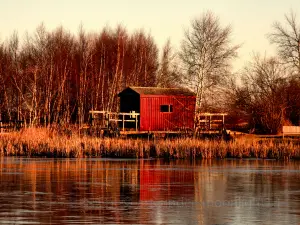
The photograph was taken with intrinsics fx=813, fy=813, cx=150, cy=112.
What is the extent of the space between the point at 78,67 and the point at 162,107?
75.1ft

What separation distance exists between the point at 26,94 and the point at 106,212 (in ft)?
196

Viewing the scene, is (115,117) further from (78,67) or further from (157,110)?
(78,67)

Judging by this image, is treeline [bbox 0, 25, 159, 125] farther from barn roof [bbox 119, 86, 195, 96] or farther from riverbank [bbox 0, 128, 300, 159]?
riverbank [bbox 0, 128, 300, 159]

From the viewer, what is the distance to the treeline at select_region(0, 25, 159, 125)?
70812 millimetres

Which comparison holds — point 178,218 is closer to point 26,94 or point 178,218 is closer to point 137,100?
point 137,100

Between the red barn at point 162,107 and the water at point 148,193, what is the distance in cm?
2716

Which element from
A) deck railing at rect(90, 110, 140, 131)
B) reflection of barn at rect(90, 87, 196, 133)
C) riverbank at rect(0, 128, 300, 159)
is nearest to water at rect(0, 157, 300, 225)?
riverbank at rect(0, 128, 300, 159)

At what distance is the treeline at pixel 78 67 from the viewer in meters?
70.8

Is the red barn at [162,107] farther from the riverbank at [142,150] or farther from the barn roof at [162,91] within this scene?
the riverbank at [142,150]

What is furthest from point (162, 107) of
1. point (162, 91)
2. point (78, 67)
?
A: point (78, 67)

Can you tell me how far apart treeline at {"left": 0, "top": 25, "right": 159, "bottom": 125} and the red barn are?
5.50 metres

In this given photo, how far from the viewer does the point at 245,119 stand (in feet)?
226

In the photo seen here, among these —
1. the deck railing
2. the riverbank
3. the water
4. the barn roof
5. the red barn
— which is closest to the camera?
the water

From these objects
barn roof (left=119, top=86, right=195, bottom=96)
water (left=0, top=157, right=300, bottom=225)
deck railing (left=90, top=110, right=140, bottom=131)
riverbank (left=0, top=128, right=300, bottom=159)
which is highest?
barn roof (left=119, top=86, right=195, bottom=96)
